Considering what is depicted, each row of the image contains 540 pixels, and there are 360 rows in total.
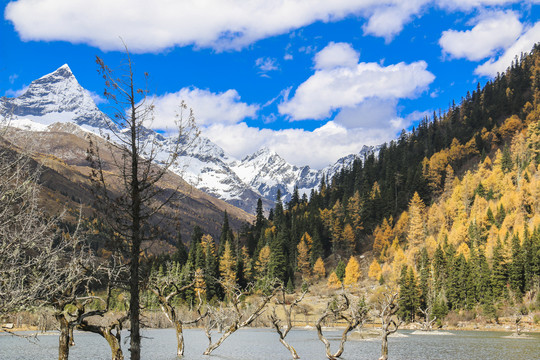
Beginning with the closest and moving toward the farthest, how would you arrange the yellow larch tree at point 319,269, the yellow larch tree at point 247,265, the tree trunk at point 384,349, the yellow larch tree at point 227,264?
the tree trunk at point 384,349 < the yellow larch tree at point 227,264 < the yellow larch tree at point 247,265 < the yellow larch tree at point 319,269

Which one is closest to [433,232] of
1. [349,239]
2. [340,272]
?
[349,239]

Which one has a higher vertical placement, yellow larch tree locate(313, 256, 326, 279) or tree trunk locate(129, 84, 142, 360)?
tree trunk locate(129, 84, 142, 360)

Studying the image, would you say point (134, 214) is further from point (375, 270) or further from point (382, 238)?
point (382, 238)

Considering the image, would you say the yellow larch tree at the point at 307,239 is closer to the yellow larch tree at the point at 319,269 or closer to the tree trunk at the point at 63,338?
the yellow larch tree at the point at 319,269

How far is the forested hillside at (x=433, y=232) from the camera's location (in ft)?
321

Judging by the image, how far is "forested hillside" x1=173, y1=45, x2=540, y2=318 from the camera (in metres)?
97.8

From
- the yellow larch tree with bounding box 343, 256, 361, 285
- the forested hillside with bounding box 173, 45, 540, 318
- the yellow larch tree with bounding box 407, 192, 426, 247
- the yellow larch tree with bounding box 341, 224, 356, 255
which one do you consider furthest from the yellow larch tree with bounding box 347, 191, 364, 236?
the yellow larch tree with bounding box 343, 256, 361, 285

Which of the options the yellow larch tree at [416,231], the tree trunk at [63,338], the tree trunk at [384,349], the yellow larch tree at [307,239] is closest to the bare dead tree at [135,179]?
the tree trunk at [63,338]

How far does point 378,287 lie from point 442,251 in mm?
18396

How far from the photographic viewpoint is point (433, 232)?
449 feet

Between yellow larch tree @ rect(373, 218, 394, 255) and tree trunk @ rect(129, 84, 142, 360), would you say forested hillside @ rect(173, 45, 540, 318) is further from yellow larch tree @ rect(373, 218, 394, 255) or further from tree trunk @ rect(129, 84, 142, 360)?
tree trunk @ rect(129, 84, 142, 360)

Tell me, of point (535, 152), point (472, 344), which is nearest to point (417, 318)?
point (472, 344)

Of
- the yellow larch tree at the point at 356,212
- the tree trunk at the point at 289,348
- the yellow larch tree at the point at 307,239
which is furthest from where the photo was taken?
the yellow larch tree at the point at 356,212

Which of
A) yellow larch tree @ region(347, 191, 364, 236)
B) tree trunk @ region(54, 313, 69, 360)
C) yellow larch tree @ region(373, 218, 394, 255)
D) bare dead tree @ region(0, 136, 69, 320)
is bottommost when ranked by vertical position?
tree trunk @ region(54, 313, 69, 360)
